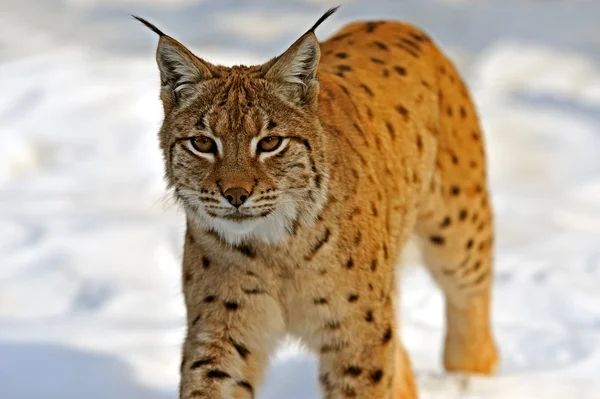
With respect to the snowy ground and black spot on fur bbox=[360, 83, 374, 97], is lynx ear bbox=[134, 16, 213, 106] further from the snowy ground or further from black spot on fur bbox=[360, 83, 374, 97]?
black spot on fur bbox=[360, 83, 374, 97]

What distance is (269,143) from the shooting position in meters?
3.34

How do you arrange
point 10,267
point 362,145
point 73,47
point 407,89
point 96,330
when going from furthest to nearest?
point 73,47
point 10,267
point 96,330
point 407,89
point 362,145

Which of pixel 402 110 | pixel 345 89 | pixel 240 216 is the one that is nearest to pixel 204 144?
pixel 240 216

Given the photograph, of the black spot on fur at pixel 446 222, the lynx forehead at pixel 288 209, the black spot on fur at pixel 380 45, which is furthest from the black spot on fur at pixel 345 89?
the black spot on fur at pixel 446 222

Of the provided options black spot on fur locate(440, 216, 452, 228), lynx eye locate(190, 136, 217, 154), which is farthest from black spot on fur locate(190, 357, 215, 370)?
black spot on fur locate(440, 216, 452, 228)

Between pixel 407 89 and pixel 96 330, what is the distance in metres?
2.07

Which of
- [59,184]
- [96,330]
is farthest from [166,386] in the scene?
[59,184]

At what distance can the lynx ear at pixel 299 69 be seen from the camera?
3398 millimetres

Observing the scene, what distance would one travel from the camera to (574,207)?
7531mm

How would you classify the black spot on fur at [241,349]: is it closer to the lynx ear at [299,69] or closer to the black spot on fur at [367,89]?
the lynx ear at [299,69]

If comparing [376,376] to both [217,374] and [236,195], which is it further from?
[236,195]

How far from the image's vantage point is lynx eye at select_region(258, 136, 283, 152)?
10.9 ft

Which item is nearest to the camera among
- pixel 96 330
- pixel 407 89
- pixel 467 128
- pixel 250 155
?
pixel 250 155

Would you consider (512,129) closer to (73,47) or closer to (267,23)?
(267,23)
